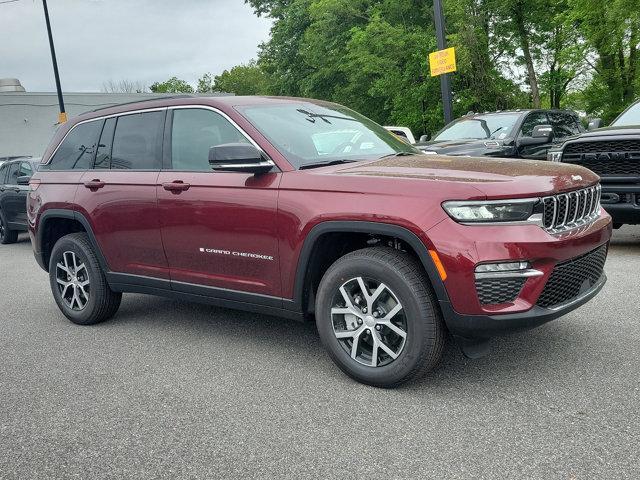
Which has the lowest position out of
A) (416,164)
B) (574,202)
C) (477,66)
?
(574,202)

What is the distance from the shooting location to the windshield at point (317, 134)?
412 centimetres

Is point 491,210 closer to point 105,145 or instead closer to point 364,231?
point 364,231

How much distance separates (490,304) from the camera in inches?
127

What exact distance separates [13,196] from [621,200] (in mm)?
10533

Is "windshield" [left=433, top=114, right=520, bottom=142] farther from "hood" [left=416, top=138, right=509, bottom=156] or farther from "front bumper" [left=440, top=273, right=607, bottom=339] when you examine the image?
"front bumper" [left=440, top=273, right=607, bottom=339]

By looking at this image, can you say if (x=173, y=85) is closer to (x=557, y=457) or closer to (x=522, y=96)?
(x=522, y=96)

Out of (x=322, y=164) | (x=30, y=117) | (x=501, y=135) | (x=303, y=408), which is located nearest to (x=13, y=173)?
(x=501, y=135)

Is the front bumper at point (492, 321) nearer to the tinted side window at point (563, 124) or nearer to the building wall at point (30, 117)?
the tinted side window at point (563, 124)

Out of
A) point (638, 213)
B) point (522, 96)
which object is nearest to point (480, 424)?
point (638, 213)

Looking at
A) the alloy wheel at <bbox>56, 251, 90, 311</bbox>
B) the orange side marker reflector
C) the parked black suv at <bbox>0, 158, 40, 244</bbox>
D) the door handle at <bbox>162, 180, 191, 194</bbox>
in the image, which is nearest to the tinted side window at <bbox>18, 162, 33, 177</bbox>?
the parked black suv at <bbox>0, 158, 40, 244</bbox>

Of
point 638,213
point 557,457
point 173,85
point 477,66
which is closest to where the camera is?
point 557,457

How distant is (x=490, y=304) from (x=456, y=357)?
951 millimetres

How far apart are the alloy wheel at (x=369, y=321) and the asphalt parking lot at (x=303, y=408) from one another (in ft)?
0.74

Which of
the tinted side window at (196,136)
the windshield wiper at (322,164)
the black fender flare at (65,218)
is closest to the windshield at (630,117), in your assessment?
the windshield wiper at (322,164)
